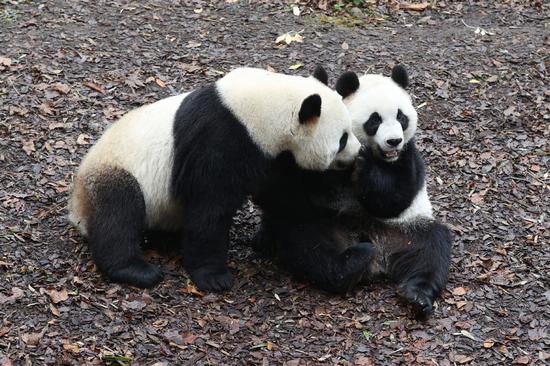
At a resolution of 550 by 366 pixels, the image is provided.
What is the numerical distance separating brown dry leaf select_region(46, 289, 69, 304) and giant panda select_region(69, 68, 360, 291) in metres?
0.38

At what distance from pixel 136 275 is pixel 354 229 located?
6.38 ft

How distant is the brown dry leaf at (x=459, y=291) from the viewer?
6668mm

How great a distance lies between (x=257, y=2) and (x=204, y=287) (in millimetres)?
6040

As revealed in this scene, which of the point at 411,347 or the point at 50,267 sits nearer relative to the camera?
the point at 411,347

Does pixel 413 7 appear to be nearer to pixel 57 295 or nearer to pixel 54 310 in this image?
pixel 57 295

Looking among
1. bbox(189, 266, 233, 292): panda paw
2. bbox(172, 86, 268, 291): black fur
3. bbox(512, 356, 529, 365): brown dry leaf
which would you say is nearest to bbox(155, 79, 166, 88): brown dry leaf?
bbox(172, 86, 268, 291): black fur

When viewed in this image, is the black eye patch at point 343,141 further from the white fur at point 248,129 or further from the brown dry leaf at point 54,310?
the brown dry leaf at point 54,310

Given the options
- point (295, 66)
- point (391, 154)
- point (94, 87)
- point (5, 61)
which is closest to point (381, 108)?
point (391, 154)

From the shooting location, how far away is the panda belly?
21.6 feet

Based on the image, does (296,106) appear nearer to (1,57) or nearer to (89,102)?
(89,102)

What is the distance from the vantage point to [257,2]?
11461 mm

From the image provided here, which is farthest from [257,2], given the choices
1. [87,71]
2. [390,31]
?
[87,71]

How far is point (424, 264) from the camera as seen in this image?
671 cm

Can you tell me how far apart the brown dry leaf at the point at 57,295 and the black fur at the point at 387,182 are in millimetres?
2525
